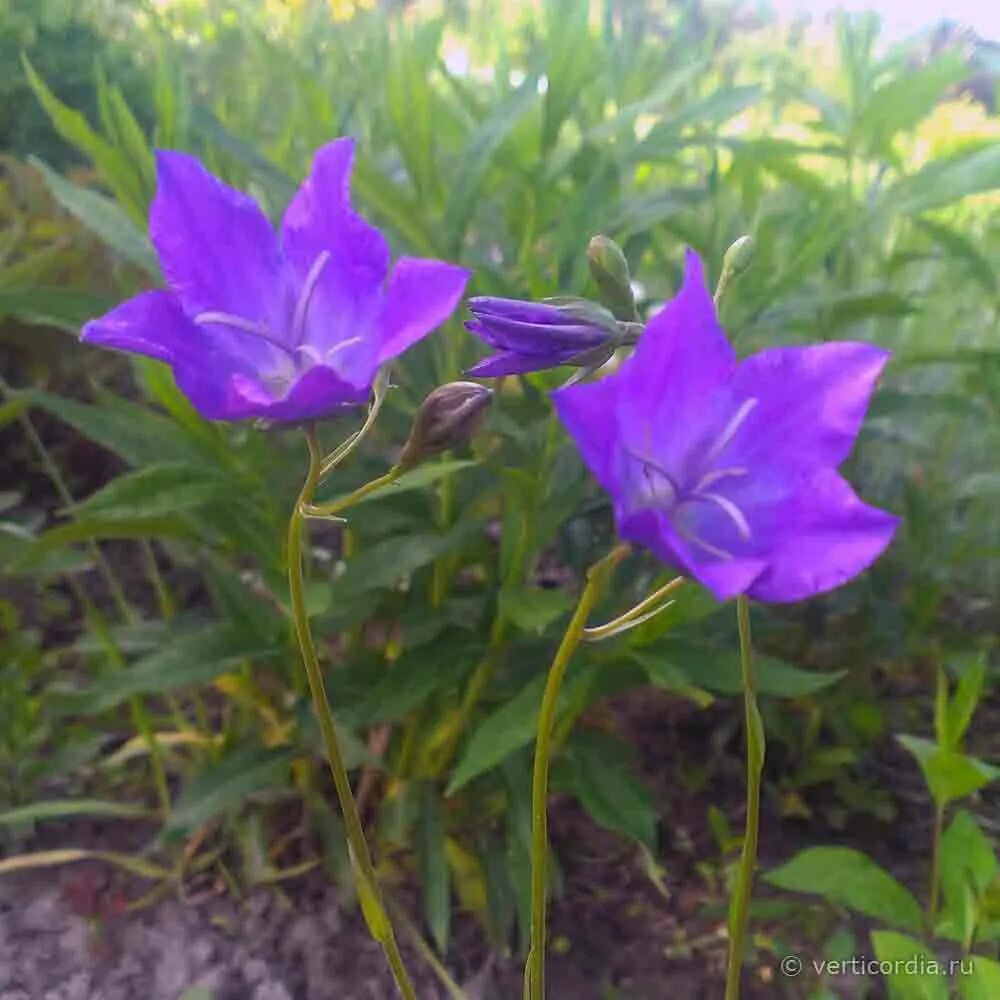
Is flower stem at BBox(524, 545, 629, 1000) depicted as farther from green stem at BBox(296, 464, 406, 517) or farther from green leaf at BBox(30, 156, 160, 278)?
green leaf at BBox(30, 156, 160, 278)

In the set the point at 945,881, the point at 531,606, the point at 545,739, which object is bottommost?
the point at 945,881

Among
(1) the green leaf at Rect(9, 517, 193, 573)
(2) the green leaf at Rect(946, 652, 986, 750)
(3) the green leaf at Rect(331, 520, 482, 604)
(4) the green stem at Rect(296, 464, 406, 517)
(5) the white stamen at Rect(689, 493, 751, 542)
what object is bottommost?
(2) the green leaf at Rect(946, 652, 986, 750)

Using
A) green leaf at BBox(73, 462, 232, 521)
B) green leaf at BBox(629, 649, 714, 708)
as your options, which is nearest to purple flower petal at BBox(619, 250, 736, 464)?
green leaf at BBox(629, 649, 714, 708)

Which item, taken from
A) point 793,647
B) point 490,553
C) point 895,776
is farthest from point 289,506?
point 895,776

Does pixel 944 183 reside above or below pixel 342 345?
below

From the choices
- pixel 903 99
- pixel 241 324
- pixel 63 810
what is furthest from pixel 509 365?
pixel 903 99

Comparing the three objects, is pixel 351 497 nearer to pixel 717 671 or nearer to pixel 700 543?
pixel 700 543
